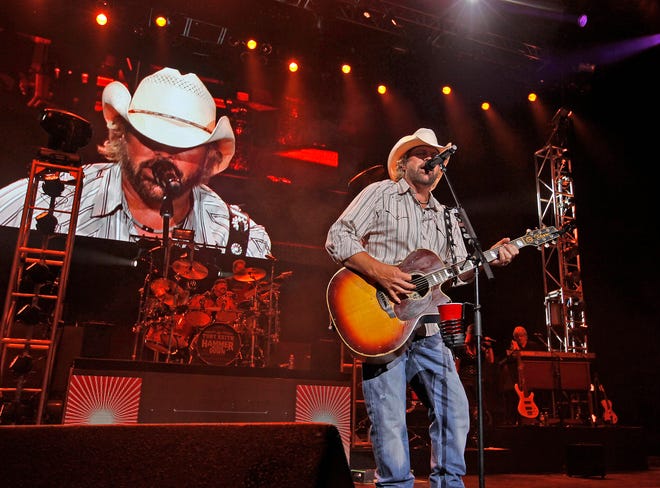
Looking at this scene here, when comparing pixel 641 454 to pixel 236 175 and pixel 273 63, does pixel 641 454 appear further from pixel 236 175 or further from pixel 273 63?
pixel 273 63

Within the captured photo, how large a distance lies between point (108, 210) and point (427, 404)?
811 cm

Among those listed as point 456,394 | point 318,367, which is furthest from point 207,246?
point 456,394

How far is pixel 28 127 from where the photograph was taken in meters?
9.66

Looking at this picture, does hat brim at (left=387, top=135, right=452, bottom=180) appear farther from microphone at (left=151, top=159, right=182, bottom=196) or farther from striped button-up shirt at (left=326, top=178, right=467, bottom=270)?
microphone at (left=151, top=159, right=182, bottom=196)

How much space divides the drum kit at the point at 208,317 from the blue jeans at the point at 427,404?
588 cm

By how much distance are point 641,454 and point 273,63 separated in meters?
9.35

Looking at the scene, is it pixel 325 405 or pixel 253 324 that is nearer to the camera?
pixel 325 405

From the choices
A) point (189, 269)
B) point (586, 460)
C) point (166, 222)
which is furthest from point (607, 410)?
point (166, 222)

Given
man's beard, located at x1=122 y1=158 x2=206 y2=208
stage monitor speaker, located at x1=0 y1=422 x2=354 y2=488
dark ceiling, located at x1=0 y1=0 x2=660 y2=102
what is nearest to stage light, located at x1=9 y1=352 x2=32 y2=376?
man's beard, located at x1=122 y1=158 x2=206 y2=208

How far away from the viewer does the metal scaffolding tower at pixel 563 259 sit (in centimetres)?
Answer: 1029

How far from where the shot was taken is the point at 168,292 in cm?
838

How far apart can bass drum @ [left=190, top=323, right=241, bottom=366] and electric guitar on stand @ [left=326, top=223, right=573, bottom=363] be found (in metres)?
6.37

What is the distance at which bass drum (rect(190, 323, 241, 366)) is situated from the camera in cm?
877

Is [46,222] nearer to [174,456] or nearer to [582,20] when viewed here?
[174,456]
